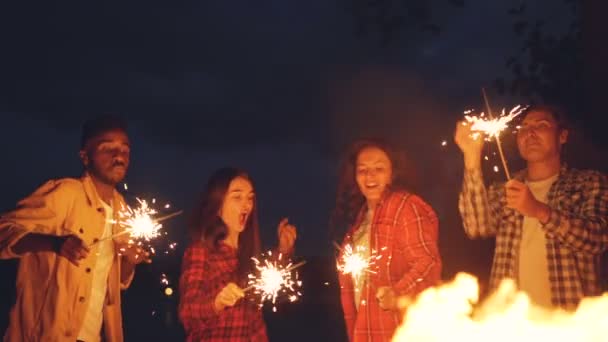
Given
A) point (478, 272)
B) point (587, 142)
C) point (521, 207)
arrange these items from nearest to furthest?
point (521, 207) < point (587, 142) < point (478, 272)

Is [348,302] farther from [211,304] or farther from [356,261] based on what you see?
[211,304]

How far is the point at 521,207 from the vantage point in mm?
4777

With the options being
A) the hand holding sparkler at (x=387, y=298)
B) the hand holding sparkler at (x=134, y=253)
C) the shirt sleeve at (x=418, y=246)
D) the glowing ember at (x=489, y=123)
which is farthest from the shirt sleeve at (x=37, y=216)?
the glowing ember at (x=489, y=123)

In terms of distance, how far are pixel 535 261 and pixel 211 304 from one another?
2.62 meters

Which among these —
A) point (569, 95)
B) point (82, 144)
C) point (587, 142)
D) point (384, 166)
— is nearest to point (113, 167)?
point (82, 144)

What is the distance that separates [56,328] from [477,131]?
3741mm

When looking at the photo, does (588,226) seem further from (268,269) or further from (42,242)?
(42,242)

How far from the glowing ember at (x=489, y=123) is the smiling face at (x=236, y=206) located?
206cm

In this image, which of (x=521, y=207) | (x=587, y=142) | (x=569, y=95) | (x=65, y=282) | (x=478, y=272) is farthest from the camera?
(x=569, y=95)

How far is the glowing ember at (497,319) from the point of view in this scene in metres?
4.25

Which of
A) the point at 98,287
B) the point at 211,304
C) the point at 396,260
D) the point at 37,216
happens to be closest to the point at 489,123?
the point at 396,260

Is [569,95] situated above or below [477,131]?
above

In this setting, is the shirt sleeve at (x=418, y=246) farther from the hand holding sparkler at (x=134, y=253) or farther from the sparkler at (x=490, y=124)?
the hand holding sparkler at (x=134, y=253)

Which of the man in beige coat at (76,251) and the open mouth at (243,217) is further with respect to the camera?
the open mouth at (243,217)
